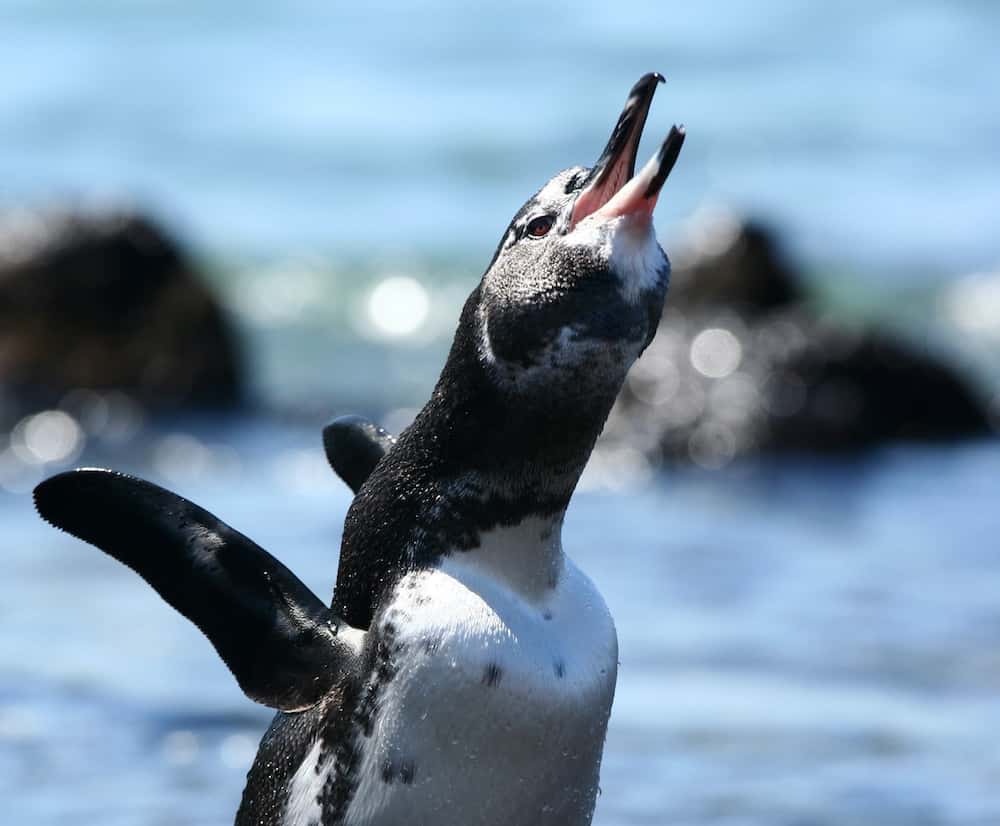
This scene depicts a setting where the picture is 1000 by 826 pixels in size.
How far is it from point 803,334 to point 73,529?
30.2 feet

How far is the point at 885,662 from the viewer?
8281 millimetres

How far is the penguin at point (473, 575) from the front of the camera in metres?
4.00

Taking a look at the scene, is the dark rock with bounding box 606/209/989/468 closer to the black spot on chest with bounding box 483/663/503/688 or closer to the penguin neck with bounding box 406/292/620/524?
the penguin neck with bounding box 406/292/620/524

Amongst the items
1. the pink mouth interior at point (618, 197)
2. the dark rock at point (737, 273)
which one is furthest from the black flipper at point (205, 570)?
the dark rock at point (737, 273)

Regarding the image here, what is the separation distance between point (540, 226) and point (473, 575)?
0.70 meters

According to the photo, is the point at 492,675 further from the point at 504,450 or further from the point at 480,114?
the point at 480,114

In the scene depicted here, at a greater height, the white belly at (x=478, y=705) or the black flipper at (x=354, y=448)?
the black flipper at (x=354, y=448)

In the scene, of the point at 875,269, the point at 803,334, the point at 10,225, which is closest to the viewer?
the point at 803,334

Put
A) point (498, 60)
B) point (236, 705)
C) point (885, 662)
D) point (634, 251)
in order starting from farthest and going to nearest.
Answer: point (498, 60)
point (885, 662)
point (236, 705)
point (634, 251)

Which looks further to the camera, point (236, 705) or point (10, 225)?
point (10, 225)

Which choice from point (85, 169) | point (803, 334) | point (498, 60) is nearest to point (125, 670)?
point (803, 334)

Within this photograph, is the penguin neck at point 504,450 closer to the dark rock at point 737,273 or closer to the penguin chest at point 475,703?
the penguin chest at point 475,703

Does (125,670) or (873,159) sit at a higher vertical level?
(873,159)

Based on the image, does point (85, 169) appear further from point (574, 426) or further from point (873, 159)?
point (574, 426)
